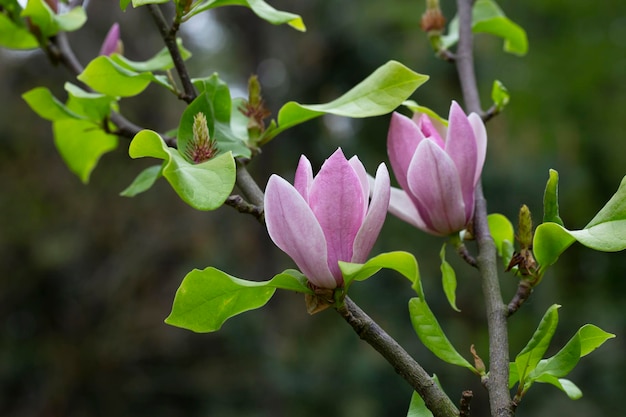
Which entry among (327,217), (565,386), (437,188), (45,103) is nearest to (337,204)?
(327,217)

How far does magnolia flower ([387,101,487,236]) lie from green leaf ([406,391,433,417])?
139 mm

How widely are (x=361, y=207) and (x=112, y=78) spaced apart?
0.24 m

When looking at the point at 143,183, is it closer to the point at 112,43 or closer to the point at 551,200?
the point at 112,43

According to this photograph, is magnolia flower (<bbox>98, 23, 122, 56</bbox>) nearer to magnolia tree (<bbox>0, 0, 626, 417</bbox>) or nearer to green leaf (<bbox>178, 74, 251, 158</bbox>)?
magnolia tree (<bbox>0, 0, 626, 417</bbox>)

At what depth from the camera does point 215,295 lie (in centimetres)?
39

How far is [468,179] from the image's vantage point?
0.49 metres

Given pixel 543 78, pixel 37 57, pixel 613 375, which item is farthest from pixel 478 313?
pixel 37 57

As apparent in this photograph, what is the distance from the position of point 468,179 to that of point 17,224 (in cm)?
326

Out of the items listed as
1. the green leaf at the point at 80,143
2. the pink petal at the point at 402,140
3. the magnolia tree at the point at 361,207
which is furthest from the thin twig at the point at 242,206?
the green leaf at the point at 80,143

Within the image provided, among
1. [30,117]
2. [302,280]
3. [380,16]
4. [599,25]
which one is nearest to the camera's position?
[302,280]

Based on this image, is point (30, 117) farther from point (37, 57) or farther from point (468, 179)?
point (468, 179)

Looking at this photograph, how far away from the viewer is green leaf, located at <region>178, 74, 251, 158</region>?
45cm

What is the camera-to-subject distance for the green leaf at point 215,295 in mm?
380

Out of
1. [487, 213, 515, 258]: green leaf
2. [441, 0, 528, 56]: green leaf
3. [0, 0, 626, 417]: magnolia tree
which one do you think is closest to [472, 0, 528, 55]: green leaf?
[441, 0, 528, 56]: green leaf
